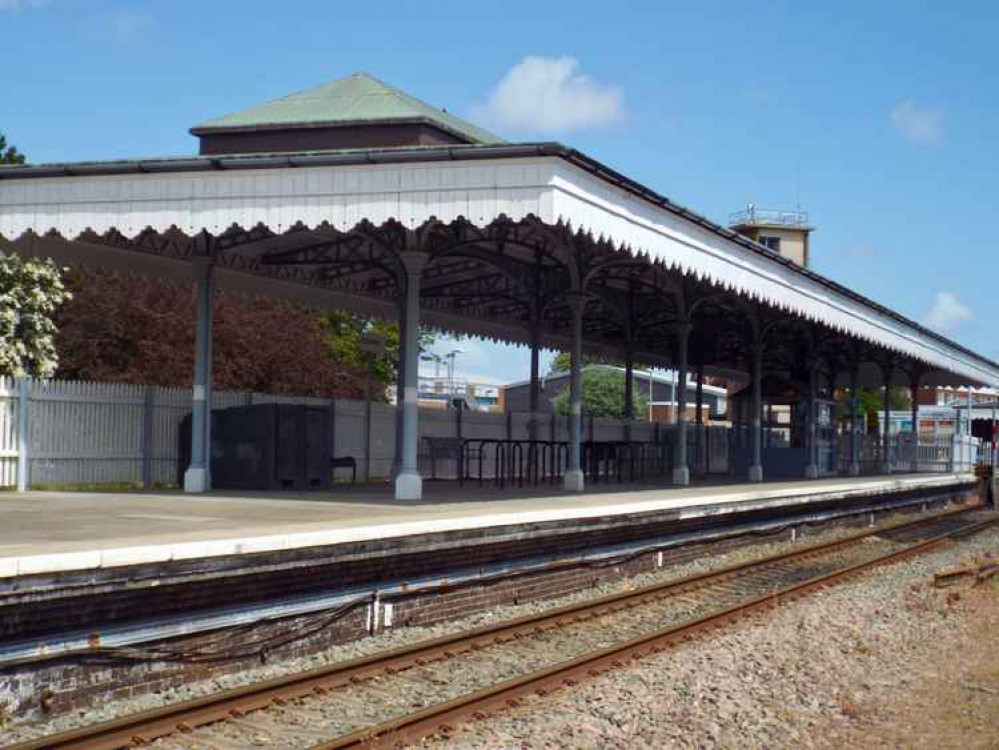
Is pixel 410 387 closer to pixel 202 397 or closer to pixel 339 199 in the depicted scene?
pixel 339 199

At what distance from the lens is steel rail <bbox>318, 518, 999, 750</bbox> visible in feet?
21.9

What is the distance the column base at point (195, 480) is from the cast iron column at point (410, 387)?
3.03 metres

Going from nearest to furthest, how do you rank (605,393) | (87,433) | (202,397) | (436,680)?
(436,680)
(202,397)
(87,433)
(605,393)

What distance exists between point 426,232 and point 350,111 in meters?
10.6

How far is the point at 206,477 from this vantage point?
16.8 m

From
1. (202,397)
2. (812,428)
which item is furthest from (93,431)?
(812,428)

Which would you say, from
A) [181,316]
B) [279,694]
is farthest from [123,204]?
[181,316]

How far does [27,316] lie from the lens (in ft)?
95.8

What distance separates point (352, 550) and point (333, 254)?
1050 centimetres

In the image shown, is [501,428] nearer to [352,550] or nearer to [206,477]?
[206,477]

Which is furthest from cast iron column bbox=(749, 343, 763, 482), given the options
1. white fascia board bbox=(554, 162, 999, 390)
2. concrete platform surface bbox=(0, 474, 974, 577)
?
concrete platform surface bbox=(0, 474, 974, 577)

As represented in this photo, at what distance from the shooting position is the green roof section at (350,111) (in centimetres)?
2439

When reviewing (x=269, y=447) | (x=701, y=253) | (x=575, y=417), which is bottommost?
(x=269, y=447)

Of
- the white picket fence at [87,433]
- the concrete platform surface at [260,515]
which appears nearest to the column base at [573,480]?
the concrete platform surface at [260,515]
